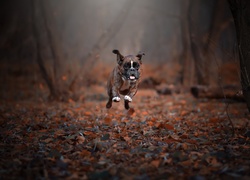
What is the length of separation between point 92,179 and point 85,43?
29838 mm

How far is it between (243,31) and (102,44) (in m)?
8.47

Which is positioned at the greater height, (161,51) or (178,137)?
(161,51)

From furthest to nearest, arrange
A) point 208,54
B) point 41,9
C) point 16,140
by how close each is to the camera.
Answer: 1. point 208,54
2. point 41,9
3. point 16,140

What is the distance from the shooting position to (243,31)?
228 inches

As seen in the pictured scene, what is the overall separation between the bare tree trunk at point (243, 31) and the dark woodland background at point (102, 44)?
16 centimetres

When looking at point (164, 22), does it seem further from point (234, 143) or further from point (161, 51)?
point (234, 143)

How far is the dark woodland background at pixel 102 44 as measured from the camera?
1302cm

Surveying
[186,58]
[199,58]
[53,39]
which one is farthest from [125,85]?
[186,58]

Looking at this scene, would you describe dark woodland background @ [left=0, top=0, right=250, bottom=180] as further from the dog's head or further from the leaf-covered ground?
the dog's head

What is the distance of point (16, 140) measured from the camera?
18.9 feet

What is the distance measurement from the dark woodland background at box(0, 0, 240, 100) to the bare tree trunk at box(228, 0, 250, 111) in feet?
0.53

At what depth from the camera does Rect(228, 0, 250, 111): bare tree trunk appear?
5.71m

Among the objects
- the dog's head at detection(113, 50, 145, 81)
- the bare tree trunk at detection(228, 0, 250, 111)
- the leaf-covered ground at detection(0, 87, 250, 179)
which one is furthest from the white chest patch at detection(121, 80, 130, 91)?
the bare tree trunk at detection(228, 0, 250, 111)

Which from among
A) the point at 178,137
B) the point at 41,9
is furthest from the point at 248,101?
the point at 41,9
